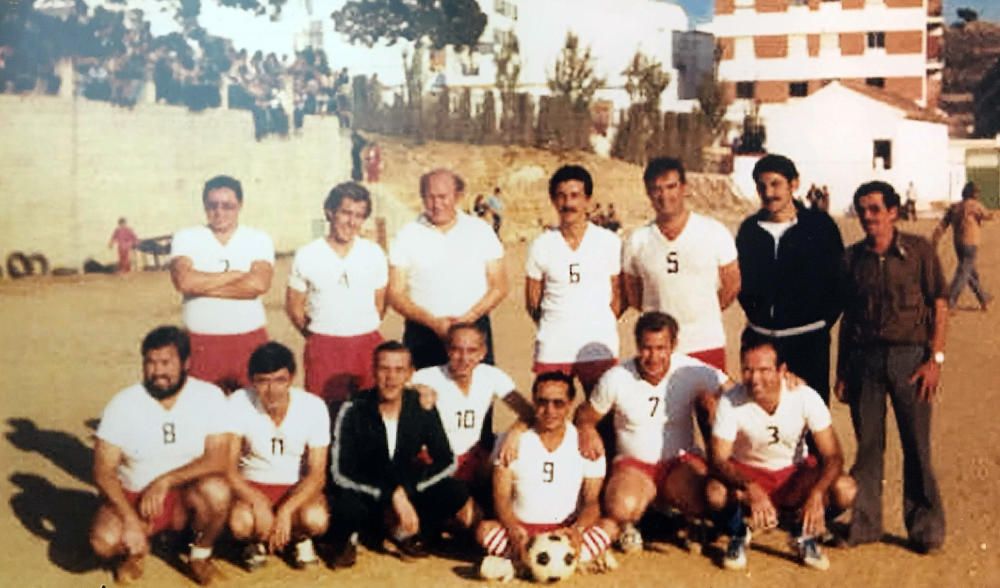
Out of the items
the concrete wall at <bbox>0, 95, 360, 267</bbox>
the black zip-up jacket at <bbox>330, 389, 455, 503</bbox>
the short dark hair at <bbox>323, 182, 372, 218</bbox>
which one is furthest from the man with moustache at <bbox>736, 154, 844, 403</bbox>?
the concrete wall at <bbox>0, 95, 360, 267</bbox>

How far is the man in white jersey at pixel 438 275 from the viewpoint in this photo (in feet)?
14.1

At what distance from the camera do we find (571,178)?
4.27 meters

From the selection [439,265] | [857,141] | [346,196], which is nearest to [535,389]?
[439,265]

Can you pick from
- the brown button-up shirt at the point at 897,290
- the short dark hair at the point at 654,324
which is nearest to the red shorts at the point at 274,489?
the short dark hair at the point at 654,324

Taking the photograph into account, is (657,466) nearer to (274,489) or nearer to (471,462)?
(471,462)

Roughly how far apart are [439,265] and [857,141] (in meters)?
1.69

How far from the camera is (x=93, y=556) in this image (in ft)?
13.4

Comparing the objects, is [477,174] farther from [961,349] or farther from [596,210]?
[961,349]

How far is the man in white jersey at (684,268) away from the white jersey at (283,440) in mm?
1202

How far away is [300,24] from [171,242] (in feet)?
2.99

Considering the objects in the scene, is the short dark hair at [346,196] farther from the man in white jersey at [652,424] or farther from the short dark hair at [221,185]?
the man in white jersey at [652,424]

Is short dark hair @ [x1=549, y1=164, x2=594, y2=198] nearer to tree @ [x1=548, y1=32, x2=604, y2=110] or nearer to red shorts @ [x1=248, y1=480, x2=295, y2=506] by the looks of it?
tree @ [x1=548, y1=32, x2=604, y2=110]

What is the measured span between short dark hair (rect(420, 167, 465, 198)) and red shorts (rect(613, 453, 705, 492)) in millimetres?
1158

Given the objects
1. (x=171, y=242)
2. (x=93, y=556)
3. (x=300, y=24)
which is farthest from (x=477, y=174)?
(x=93, y=556)
